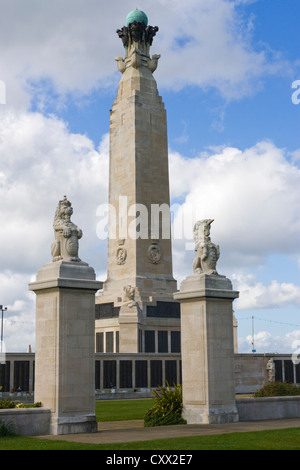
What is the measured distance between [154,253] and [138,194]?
18.9 ft

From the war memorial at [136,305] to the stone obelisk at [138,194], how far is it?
0.35ft

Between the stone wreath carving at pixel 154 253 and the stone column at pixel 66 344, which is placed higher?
the stone wreath carving at pixel 154 253

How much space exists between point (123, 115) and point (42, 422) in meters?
48.3

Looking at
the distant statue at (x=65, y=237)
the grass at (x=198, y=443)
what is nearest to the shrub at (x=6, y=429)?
the grass at (x=198, y=443)

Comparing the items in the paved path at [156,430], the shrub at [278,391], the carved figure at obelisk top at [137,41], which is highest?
the carved figure at obelisk top at [137,41]

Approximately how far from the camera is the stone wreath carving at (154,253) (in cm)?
6325

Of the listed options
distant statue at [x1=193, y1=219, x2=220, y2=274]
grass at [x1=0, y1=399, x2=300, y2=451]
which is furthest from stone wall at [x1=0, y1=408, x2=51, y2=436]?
distant statue at [x1=193, y1=219, x2=220, y2=274]

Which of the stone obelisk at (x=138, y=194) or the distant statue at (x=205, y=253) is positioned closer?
the distant statue at (x=205, y=253)

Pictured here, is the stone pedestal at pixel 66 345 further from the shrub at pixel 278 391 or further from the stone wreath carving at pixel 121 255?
the stone wreath carving at pixel 121 255

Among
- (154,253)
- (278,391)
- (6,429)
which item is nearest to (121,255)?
(154,253)

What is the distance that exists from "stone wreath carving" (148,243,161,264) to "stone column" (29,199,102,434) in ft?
134
